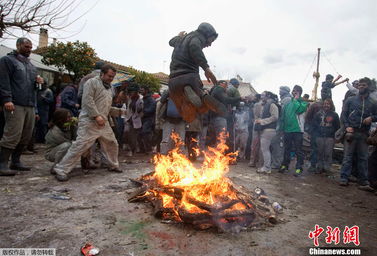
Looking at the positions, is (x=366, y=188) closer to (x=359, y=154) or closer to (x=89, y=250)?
(x=359, y=154)

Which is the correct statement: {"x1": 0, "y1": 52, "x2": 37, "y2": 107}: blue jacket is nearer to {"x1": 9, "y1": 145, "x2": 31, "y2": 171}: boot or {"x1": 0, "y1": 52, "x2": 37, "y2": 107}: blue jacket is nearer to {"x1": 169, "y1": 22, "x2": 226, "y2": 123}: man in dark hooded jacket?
{"x1": 9, "y1": 145, "x2": 31, "y2": 171}: boot

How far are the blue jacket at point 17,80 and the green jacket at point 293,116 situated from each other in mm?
6377

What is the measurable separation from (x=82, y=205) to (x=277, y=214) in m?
2.86

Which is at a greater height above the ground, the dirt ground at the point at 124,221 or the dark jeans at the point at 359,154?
the dark jeans at the point at 359,154

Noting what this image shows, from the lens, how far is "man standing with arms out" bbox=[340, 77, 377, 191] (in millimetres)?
6020

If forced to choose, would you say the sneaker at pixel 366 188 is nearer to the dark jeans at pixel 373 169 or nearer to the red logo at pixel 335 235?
the dark jeans at pixel 373 169

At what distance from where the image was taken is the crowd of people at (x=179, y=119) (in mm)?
3803

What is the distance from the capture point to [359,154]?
6090mm

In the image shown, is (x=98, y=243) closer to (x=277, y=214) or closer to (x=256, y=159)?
(x=277, y=214)

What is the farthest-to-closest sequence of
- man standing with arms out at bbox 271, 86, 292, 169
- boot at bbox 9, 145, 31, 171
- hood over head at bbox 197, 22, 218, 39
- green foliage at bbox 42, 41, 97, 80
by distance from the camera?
green foliage at bbox 42, 41, 97, 80 → man standing with arms out at bbox 271, 86, 292, 169 → boot at bbox 9, 145, 31, 171 → hood over head at bbox 197, 22, 218, 39

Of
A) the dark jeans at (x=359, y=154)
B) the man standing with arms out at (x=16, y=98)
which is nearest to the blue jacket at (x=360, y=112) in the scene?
the dark jeans at (x=359, y=154)

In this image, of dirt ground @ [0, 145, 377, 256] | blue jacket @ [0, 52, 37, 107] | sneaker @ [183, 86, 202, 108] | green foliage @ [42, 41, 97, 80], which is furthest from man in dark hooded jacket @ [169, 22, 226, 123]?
green foliage @ [42, 41, 97, 80]

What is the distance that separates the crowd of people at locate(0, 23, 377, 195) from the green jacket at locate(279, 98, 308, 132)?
0.03 m

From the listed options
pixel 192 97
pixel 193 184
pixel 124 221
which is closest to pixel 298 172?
pixel 193 184
